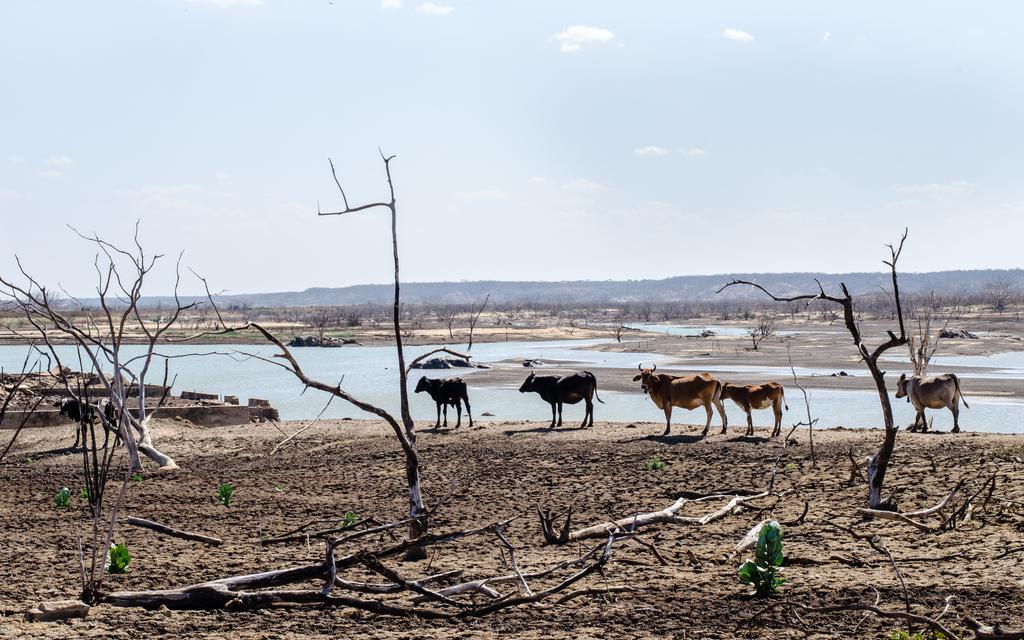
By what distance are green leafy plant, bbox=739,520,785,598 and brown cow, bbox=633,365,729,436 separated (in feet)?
33.4

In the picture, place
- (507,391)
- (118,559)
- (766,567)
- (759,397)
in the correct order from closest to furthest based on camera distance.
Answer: (766,567) < (118,559) < (759,397) < (507,391)

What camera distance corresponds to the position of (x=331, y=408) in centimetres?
3534

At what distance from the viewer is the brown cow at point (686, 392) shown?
60.3 ft

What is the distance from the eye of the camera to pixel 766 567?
7.72 metres

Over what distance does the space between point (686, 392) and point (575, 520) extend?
8.02m

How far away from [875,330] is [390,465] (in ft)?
227

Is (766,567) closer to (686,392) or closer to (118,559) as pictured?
(118,559)

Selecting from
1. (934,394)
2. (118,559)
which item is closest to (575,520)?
(118,559)

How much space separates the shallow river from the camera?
27.4 meters

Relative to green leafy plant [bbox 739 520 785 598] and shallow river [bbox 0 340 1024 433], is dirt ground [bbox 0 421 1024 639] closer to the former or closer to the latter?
green leafy plant [bbox 739 520 785 598]

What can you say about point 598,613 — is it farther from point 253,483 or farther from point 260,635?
point 253,483

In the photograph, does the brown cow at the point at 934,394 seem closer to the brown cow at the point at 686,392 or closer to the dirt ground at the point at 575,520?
the dirt ground at the point at 575,520

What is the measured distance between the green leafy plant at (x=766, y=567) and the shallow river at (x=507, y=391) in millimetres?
8047

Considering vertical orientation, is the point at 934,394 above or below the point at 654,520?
above
